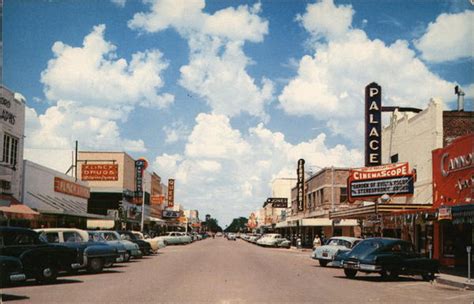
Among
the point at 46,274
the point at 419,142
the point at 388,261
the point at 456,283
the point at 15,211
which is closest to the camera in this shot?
the point at 46,274

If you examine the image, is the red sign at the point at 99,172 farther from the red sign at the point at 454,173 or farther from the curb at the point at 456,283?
the curb at the point at 456,283

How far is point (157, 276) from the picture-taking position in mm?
18969

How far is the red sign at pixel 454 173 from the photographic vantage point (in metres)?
23.2

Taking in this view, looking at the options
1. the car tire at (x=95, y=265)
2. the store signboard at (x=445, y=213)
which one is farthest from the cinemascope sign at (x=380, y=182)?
the car tire at (x=95, y=265)

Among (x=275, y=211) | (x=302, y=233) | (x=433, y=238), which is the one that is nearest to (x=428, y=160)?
(x=433, y=238)

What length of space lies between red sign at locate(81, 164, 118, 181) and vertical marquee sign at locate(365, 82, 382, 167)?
36.2 metres

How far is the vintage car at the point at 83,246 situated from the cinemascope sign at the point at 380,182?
17.6m

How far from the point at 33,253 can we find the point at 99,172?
50.4 meters

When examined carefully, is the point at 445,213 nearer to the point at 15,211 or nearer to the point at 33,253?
the point at 33,253

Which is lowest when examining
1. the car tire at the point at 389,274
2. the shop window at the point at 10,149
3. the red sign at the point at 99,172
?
the car tire at the point at 389,274

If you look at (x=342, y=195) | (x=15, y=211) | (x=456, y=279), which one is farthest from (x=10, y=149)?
(x=342, y=195)

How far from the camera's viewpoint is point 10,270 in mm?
14125

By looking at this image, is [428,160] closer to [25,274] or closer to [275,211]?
[25,274]

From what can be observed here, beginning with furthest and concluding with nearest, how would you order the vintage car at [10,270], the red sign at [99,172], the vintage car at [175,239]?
the red sign at [99,172] < the vintage car at [175,239] < the vintage car at [10,270]
